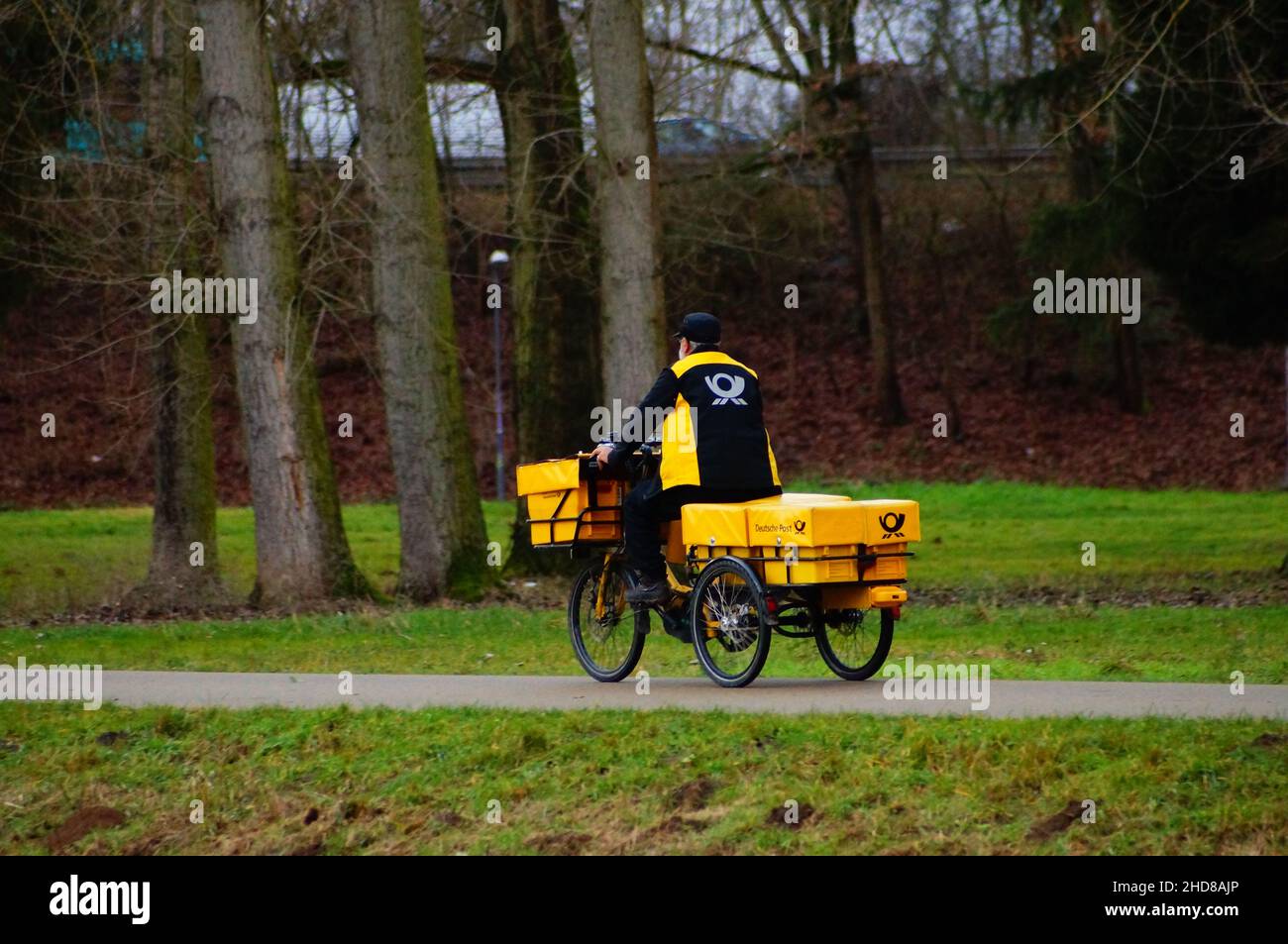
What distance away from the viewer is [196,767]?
9922 mm

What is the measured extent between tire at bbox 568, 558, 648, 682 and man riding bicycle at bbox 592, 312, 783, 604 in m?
0.91

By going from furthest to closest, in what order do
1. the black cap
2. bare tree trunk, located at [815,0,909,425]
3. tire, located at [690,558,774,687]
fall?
bare tree trunk, located at [815,0,909,425] < the black cap < tire, located at [690,558,774,687]

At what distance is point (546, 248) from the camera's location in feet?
70.7

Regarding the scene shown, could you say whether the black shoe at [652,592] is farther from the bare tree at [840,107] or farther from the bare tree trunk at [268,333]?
the bare tree at [840,107]

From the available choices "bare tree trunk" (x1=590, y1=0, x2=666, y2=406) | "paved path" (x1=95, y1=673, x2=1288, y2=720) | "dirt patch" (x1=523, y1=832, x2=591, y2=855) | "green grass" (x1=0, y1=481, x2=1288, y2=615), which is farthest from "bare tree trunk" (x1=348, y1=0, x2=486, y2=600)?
"dirt patch" (x1=523, y1=832, x2=591, y2=855)

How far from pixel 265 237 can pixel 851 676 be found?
32.2 ft

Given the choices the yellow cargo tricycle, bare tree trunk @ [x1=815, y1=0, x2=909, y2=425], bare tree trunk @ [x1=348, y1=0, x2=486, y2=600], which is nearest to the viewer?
the yellow cargo tricycle

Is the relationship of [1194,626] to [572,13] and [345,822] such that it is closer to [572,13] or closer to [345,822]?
[345,822]

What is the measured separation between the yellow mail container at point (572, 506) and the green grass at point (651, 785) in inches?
80.7

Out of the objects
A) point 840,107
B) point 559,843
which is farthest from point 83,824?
point 840,107

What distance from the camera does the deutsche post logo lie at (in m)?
10.8

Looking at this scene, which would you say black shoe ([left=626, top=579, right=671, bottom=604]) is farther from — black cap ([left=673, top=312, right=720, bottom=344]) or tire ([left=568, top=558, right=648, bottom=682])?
black cap ([left=673, top=312, right=720, bottom=344])

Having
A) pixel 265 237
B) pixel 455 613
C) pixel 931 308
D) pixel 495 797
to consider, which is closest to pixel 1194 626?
pixel 455 613

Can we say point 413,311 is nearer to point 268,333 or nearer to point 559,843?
point 268,333
